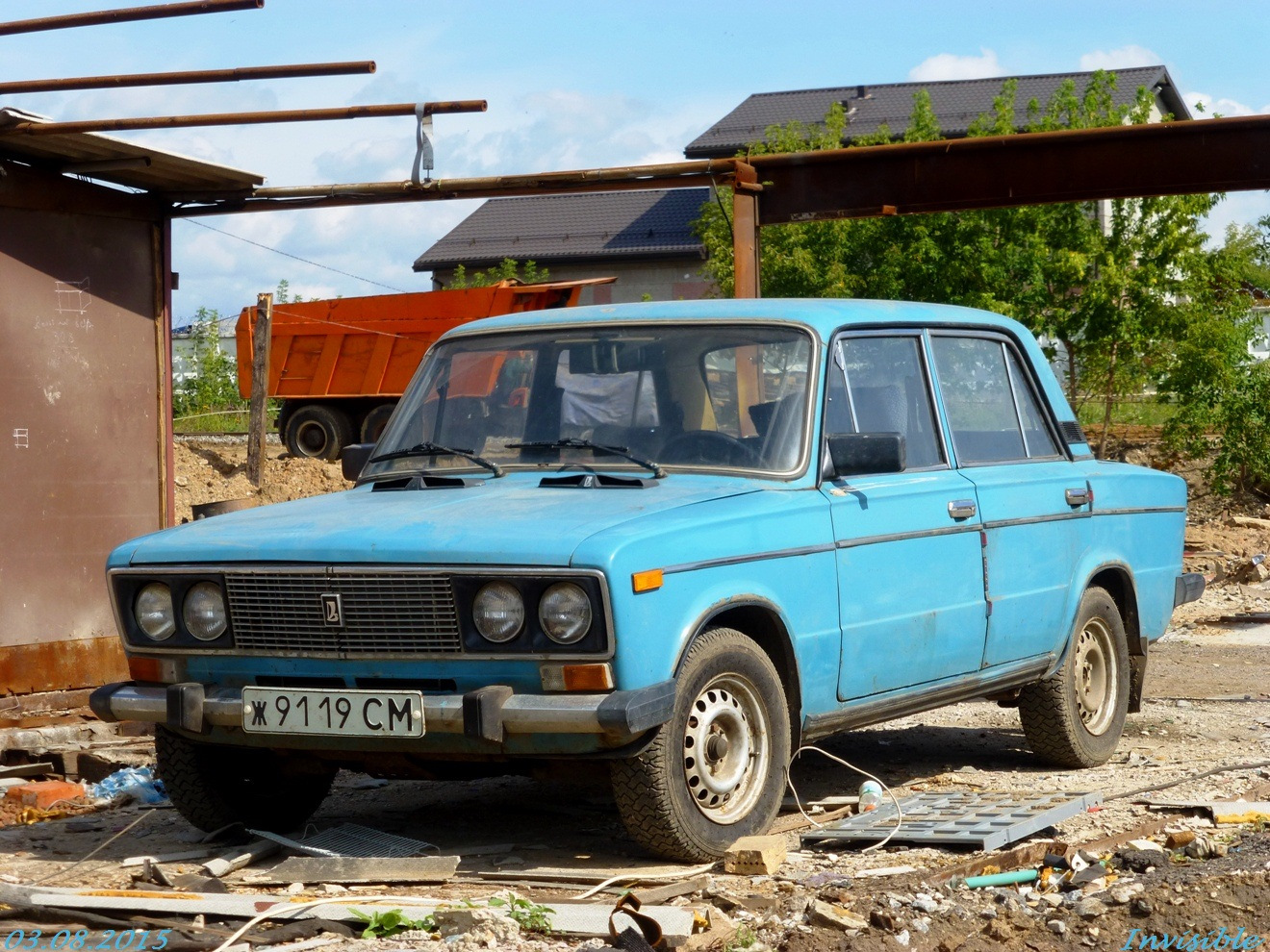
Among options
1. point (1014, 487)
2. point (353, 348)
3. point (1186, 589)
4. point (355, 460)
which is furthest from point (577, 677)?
point (353, 348)

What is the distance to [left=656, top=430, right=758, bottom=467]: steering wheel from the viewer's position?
5379 millimetres

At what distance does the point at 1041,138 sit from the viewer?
34.8ft

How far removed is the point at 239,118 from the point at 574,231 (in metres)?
46.9

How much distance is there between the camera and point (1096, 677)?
23.0 ft

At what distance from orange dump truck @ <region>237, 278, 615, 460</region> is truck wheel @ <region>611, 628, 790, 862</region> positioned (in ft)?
70.2

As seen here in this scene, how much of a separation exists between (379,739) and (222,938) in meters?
0.75

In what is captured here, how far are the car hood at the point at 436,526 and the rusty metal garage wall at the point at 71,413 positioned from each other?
120 inches

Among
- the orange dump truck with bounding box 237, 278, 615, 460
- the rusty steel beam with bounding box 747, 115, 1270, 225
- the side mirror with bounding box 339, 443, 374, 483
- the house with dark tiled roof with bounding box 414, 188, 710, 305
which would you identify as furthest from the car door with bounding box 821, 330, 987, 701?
the house with dark tiled roof with bounding box 414, 188, 710, 305

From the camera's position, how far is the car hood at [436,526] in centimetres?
454

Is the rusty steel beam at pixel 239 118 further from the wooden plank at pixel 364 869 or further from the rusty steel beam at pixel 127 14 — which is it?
the wooden plank at pixel 364 869

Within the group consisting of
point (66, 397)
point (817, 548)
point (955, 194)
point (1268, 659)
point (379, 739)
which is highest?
point (955, 194)

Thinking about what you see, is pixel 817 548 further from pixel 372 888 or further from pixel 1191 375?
pixel 1191 375

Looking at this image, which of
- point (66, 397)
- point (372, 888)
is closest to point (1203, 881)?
point (372, 888)

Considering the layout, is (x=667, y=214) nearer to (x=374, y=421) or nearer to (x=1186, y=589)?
(x=374, y=421)
